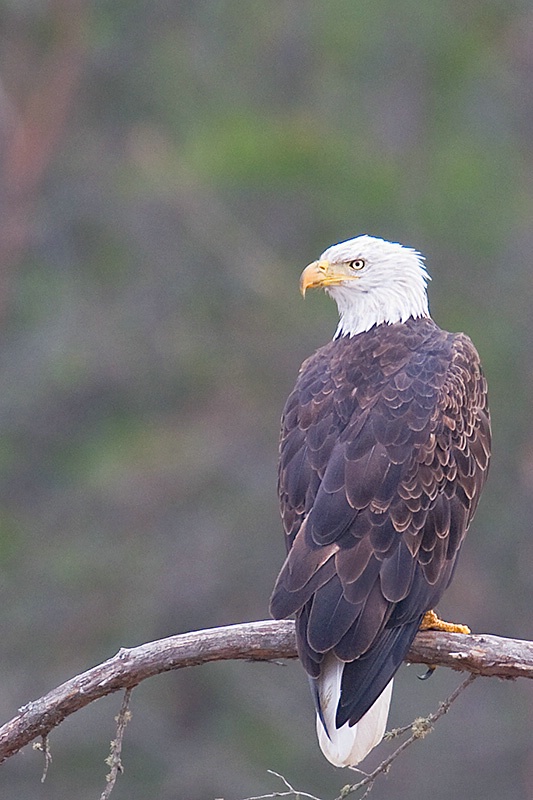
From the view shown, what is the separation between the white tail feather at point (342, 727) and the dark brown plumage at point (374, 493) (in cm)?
3

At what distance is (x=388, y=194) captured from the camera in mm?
13805

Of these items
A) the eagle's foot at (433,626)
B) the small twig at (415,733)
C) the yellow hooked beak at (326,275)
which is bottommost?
the small twig at (415,733)

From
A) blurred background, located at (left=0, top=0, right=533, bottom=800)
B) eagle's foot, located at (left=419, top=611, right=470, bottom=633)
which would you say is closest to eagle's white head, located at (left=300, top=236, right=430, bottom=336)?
eagle's foot, located at (left=419, top=611, right=470, bottom=633)

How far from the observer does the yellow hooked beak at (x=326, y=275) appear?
7211 millimetres

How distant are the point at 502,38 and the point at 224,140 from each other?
5027mm

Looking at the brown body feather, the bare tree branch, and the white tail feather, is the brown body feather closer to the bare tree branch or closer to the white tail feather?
the white tail feather

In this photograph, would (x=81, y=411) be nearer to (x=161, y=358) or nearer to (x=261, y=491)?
(x=161, y=358)

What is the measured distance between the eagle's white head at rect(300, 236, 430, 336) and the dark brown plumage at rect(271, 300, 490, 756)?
0.46 meters

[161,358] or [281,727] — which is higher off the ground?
[161,358]

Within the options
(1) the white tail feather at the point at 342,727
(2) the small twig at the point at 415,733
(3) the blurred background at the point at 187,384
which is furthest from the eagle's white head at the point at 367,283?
(3) the blurred background at the point at 187,384

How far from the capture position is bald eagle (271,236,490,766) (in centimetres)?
568

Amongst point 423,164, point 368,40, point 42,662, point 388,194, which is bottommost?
point 42,662

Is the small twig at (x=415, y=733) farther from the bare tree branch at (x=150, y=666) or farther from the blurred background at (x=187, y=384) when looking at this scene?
the blurred background at (x=187, y=384)

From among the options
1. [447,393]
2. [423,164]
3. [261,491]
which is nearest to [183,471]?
[261,491]
